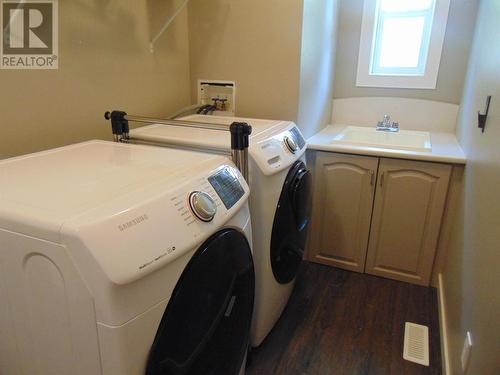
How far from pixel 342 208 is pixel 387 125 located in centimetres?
79

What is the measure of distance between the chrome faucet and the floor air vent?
4.26 feet

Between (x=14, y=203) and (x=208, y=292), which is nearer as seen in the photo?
(x=14, y=203)

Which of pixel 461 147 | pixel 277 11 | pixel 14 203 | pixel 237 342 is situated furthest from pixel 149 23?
pixel 461 147

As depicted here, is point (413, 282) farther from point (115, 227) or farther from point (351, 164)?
point (115, 227)

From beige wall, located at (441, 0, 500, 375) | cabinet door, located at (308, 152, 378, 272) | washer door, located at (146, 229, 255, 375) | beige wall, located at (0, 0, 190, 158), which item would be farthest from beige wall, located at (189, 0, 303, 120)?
washer door, located at (146, 229, 255, 375)

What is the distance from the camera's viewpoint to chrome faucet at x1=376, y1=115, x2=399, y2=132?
2427mm

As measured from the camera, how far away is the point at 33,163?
3.28ft

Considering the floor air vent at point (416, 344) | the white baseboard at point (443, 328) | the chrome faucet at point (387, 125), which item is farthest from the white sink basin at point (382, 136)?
the floor air vent at point (416, 344)

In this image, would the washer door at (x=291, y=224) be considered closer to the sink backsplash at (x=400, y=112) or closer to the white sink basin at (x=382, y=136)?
the white sink basin at (x=382, y=136)

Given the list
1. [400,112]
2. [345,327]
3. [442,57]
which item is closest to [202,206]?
[345,327]

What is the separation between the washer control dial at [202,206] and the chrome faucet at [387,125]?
1.95 metres

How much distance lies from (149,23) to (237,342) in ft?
Result: 4.95

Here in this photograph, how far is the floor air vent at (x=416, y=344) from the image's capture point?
5.15 ft

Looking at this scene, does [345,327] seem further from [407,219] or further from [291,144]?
[291,144]
